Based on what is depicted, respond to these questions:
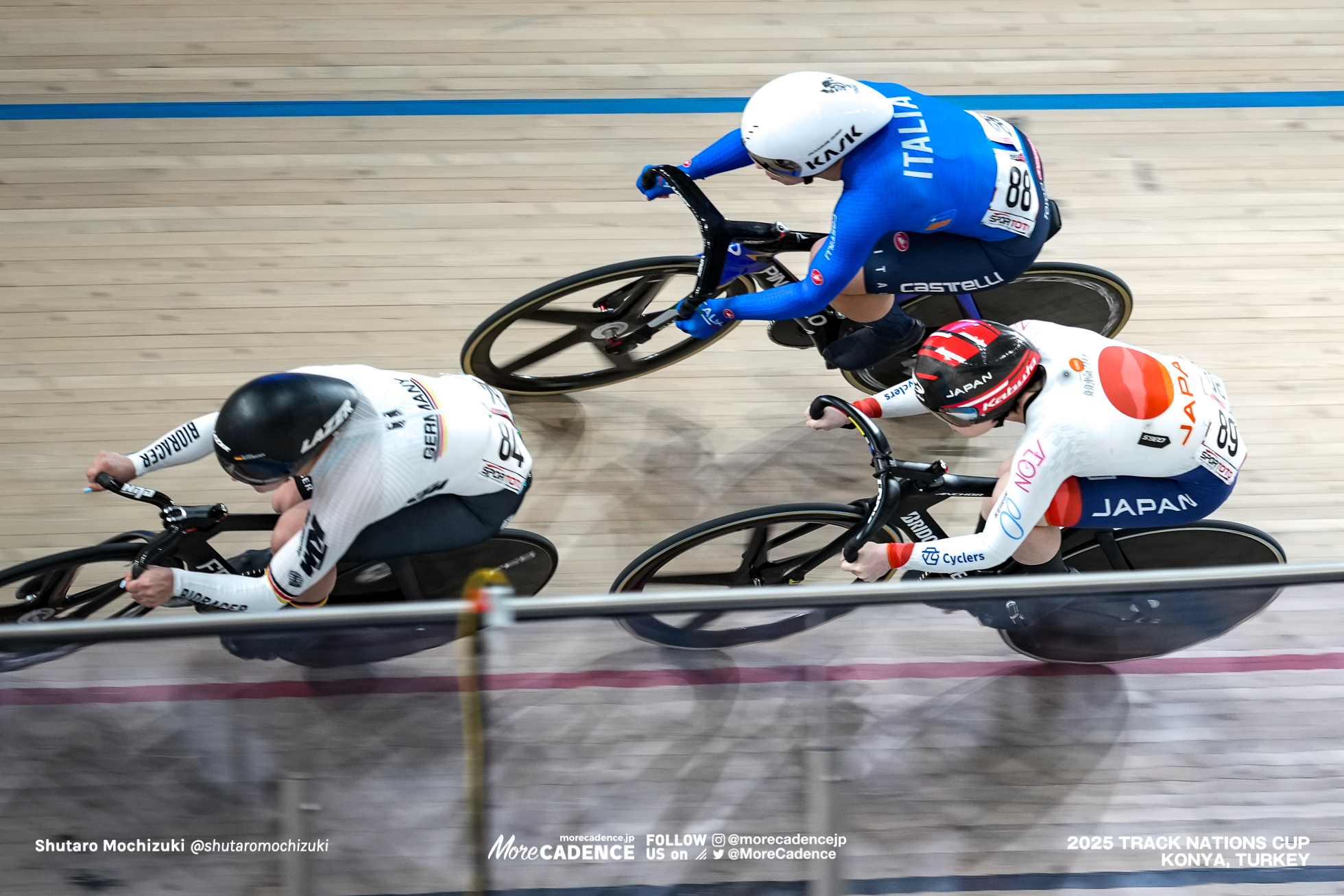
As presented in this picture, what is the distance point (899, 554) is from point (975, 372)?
20.3 inches

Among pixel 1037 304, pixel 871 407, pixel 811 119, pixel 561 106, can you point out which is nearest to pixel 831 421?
pixel 871 407

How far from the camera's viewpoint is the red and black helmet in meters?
2.51

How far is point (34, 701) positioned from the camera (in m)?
1.97

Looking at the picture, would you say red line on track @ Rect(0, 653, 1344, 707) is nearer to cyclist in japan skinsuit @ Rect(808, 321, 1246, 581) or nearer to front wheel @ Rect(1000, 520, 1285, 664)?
front wheel @ Rect(1000, 520, 1285, 664)

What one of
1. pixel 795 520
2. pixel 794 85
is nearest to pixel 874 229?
pixel 794 85

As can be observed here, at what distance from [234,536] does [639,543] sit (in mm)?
1392

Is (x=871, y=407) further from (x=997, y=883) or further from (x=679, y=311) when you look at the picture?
(x=997, y=883)

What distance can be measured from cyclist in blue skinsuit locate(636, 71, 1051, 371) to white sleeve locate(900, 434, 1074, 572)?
0.83 meters

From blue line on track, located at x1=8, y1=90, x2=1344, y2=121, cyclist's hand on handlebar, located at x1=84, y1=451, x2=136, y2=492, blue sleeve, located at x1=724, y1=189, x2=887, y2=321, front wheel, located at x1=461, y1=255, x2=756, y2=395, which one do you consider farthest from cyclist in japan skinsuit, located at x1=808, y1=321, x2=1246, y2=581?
blue line on track, located at x1=8, y1=90, x2=1344, y2=121

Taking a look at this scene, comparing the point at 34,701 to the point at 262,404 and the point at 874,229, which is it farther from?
the point at 874,229

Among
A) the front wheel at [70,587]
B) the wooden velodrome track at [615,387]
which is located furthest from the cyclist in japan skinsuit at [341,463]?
the wooden velodrome track at [615,387]

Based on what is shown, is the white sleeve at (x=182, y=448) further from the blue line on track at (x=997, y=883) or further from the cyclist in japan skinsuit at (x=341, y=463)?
the blue line on track at (x=997, y=883)

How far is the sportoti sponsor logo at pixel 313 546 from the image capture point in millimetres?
Answer: 2547

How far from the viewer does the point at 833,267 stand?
9.93 ft
